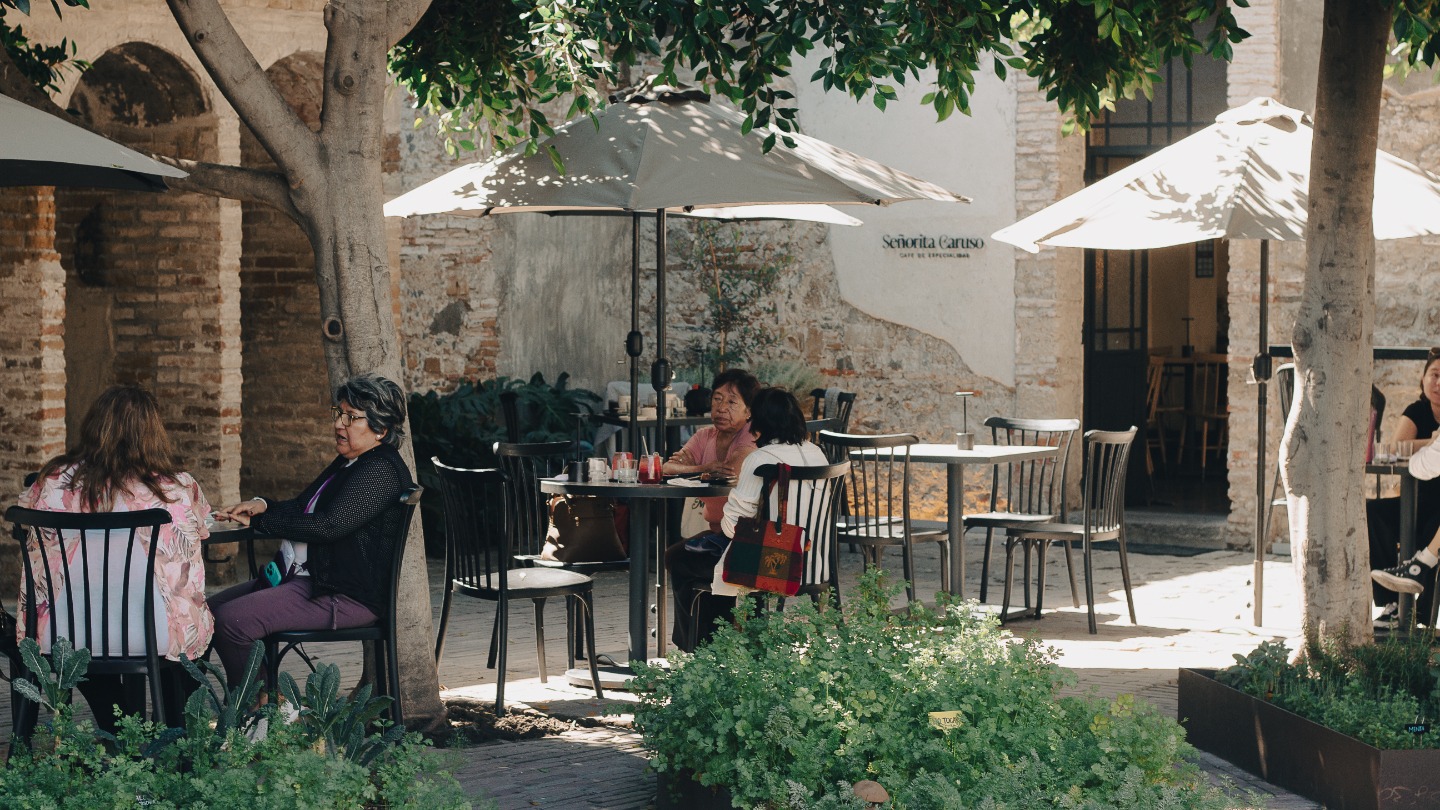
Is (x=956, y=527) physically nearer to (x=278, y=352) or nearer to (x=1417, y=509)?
(x=1417, y=509)

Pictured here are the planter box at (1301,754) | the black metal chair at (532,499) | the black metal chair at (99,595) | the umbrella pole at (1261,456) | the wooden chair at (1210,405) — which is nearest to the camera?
the planter box at (1301,754)

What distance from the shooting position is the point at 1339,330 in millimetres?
5539

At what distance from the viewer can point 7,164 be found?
5.58 m

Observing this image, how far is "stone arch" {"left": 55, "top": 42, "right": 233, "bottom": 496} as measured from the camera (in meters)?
9.44

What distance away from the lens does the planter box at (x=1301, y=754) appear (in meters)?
4.47

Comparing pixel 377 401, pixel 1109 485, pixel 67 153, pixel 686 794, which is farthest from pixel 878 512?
pixel 67 153

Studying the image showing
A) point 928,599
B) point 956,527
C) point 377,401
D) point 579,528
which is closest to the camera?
point 377,401

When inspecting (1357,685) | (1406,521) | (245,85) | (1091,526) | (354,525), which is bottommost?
(1357,685)

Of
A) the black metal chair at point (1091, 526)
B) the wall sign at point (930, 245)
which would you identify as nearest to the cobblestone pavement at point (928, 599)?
the black metal chair at point (1091, 526)

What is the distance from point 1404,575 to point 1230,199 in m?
1.78

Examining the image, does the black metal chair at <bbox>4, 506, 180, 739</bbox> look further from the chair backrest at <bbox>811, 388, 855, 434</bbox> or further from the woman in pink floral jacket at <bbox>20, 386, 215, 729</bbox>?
the chair backrest at <bbox>811, 388, 855, 434</bbox>

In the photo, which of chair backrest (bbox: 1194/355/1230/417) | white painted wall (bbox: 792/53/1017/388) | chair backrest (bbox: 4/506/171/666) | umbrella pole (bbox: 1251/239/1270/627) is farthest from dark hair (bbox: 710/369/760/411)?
chair backrest (bbox: 1194/355/1230/417)

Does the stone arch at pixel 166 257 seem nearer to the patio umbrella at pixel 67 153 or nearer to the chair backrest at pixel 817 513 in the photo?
the patio umbrella at pixel 67 153

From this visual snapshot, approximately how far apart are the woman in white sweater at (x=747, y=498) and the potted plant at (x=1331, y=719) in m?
1.59
